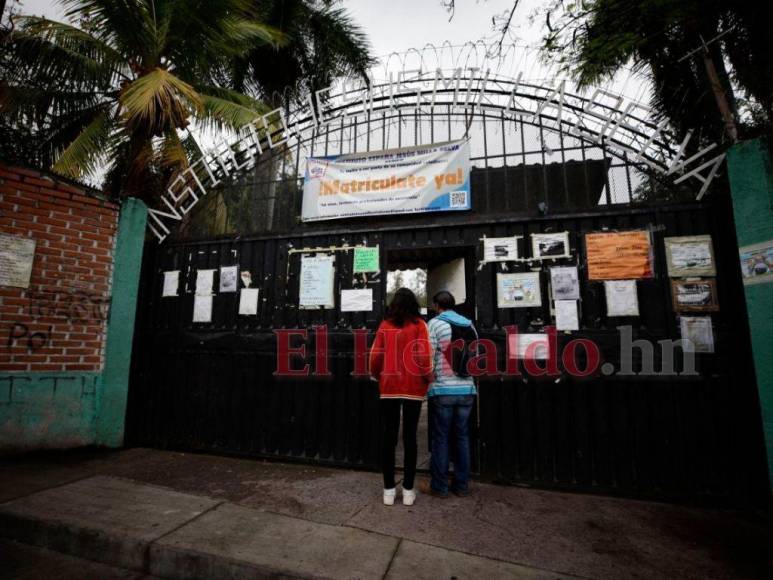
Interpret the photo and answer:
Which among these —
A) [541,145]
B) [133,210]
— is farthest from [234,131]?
[541,145]

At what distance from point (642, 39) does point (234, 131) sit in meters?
6.18

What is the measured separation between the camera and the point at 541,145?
4.18 metres

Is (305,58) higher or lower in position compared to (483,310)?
higher

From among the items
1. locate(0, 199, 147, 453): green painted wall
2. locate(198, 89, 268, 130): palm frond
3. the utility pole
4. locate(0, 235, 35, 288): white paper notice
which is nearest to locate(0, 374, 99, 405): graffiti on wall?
locate(0, 199, 147, 453): green painted wall

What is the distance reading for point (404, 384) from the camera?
319cm

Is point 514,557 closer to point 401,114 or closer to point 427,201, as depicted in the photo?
point 427,201

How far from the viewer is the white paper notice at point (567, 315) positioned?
363 centimetres

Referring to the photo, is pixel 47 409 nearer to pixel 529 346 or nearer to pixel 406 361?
pixel 406 361

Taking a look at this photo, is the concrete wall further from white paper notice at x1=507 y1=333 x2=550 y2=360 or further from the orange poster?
the orange poster

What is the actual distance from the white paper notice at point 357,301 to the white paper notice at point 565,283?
1.94 m

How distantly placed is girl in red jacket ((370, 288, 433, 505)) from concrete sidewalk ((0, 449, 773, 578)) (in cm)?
28

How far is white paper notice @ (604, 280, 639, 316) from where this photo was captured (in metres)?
3.54

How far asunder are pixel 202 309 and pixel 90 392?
160cm

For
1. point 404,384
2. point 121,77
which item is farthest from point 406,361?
point 121,77
